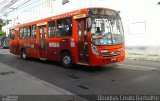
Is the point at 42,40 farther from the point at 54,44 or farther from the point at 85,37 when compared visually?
the point at 85,37

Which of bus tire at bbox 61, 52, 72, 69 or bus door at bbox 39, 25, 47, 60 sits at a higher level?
bus door at bbox 39, 25, 47, 60

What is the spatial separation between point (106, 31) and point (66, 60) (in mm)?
2889

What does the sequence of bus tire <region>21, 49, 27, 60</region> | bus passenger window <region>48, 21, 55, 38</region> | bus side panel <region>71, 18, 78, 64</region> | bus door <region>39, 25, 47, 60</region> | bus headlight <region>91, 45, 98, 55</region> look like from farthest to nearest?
bus tire <region>21, 49, 27, 60</region>, bus door <region>39, 25, 47, 60</region>, bus passenger window <region>48, 21, 55, 38</region>, bus side panel <region>71, 18, 78, 64</region>, bus headlight <region>91, 45, 98, 55</region>

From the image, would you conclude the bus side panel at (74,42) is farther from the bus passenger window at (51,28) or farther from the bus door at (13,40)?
the bus door at (13,40)

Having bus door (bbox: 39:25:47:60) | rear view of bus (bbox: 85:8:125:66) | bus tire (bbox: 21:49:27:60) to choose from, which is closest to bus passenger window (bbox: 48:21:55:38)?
bus door (bbox: 39:25:47:60)

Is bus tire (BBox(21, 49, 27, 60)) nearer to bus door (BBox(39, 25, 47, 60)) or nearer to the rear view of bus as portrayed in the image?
bus door (BBox(39, 25, 47, 60))

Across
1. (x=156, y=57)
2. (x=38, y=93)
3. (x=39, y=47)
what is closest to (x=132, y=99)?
(x=38, y=93)

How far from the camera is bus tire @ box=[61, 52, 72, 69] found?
1262 cm

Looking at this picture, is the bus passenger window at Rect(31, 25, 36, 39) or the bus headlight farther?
the bus passenger window at Rect(31, 25, 36, 39)

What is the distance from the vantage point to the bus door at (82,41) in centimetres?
1111

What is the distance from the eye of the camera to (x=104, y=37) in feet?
35.9

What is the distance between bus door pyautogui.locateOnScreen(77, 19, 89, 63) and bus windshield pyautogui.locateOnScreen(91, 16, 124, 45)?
45cm

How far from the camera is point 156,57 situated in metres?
14.9

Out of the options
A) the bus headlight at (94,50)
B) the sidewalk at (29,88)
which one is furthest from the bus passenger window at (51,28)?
the sidewalk at (29,88)
